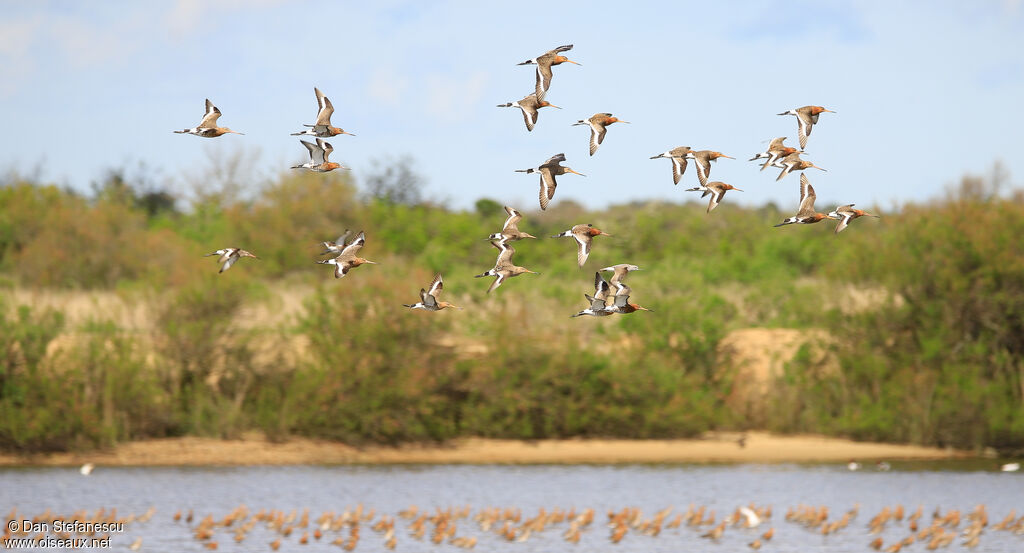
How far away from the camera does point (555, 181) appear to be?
15.6 m

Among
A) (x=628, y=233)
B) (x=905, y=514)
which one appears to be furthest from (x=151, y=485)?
(x=628, y=233)

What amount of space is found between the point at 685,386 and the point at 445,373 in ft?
19.1

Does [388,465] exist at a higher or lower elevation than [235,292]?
lower

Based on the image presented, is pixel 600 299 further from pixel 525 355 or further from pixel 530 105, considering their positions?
→ pixel 525 355

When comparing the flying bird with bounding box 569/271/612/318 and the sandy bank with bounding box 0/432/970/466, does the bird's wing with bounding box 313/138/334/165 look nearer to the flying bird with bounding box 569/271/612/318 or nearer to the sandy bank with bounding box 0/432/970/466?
the flying bird with bounding box 569/271/612/318

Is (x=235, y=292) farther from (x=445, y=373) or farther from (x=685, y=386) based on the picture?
(x=685, y=386)

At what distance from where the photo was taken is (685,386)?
33781mm

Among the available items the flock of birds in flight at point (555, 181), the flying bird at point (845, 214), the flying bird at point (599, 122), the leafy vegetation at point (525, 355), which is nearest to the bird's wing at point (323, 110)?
the flock of birds in flight at point (555, 181)

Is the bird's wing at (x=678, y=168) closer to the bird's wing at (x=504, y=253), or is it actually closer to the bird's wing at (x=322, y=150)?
the bird's wing at (x=504, y=253)

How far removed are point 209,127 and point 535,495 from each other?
13.4 metres

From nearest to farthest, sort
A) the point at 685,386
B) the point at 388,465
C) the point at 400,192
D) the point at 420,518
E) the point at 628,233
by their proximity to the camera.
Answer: the point at 420,518 < the point at 388,465 < the point at 685,386 < the point at 628,233 < the point at 400,192

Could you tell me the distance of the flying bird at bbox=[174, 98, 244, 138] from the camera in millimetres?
16188

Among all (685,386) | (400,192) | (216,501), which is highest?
(400,192)

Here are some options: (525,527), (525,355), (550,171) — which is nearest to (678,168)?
(550,171)
